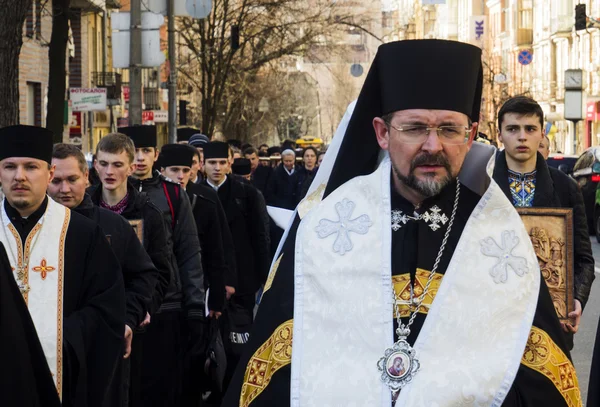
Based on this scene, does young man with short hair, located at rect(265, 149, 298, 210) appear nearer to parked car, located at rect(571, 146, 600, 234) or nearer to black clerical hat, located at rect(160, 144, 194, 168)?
parked car, located at rect(571, 146, 600, 234)

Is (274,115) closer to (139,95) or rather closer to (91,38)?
(91,38)

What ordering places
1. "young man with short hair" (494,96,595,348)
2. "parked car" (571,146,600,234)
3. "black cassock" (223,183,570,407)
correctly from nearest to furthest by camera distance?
"black cassock" (223,183,570,407), "young man with short hair" (494,96,595,348), "parked car" (571,146,600,234)

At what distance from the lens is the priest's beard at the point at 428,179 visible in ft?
15.1

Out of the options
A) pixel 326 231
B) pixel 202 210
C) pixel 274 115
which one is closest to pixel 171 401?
pixel 202 210

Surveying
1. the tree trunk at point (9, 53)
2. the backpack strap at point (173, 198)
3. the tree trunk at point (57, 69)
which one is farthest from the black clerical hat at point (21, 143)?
the tree trunk at point (57, 69)

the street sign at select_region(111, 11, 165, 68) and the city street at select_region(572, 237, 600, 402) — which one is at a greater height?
the street sign at select_region(111, 11, 165, 68)

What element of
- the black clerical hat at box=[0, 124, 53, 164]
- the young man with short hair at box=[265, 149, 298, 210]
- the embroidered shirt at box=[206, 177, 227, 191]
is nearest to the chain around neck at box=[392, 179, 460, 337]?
the black clerical hat at box=[0, 124, 53, 164]

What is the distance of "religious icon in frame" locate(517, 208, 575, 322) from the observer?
7219mm

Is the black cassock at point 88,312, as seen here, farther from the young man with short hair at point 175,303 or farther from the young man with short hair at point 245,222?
the young man with short hair at point 245,222

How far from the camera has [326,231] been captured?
4.73 m

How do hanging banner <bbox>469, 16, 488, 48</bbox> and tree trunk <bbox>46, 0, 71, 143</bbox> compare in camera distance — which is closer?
tree trunk <bbox>46, 0, 71, 143</bbox>

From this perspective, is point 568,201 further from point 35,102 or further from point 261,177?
point 35,102

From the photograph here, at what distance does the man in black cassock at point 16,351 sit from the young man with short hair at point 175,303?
12.9ft

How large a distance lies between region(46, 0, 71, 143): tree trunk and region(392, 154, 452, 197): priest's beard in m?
14.9
